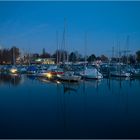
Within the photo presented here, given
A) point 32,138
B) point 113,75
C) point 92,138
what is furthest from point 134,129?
point 113,75

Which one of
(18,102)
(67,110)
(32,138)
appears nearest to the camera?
(32,138)

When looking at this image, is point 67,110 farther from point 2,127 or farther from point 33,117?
point 2,127

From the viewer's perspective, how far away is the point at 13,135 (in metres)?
9.39

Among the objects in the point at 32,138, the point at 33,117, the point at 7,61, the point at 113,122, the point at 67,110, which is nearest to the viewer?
the point at 32,138

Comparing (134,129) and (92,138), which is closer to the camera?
(92,138)

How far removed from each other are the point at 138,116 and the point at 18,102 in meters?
8.61

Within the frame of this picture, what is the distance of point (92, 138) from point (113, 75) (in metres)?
30.4

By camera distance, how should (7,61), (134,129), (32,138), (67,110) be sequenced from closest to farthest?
(32,138), (134,129), (67,110), (7,61)

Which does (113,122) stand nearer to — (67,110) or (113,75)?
(67,110)

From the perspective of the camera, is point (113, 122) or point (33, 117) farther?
point (33, 117)

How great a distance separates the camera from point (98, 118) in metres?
12.1

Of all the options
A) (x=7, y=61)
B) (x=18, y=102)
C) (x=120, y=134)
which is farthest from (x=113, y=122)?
(x=7, y=61)

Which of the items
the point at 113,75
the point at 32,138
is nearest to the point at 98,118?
the point at 32,138

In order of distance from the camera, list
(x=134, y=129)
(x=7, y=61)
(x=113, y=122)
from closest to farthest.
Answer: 1. (x=134, y=129)
2. (x=113, y=122)
3. (x=7, y=61)
